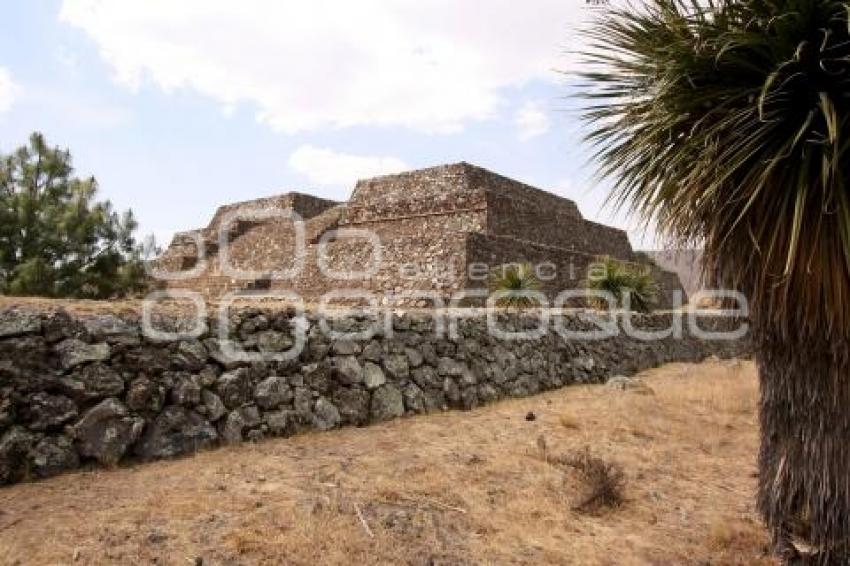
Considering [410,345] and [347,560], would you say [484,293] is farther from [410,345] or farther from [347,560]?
[347,560]

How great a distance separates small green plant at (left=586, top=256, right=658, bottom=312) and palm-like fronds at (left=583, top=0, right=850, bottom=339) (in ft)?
34.6

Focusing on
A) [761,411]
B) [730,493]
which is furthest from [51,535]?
[730,493]

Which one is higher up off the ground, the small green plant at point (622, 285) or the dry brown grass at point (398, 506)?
the small green plant at point (622, 285)

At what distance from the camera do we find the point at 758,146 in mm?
3664

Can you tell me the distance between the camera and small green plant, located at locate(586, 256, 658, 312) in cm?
1459

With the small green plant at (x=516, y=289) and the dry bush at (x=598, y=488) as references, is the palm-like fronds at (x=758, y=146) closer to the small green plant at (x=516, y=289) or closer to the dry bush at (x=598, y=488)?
the dry bush at (x=598, y=488)

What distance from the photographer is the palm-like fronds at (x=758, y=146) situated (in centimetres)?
347

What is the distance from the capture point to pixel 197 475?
4.82 metres

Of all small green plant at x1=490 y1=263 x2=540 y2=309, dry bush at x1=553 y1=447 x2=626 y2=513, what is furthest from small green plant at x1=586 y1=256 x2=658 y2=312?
dry bush at x1=553 y1=447 x2=626 y2=513

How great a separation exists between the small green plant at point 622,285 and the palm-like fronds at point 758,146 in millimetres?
10535

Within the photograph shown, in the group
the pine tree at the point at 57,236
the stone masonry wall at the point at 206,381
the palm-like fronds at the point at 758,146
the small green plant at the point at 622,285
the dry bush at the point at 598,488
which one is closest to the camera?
the palm-like fronds at the point at 758,146

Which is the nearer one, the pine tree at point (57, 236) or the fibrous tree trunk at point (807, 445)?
the fibrous tree trunk at point (807, 445)

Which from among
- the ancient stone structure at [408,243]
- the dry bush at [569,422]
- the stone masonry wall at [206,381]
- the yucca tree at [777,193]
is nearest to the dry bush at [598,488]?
the yucca tree at [777,193]

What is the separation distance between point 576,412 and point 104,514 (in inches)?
231
